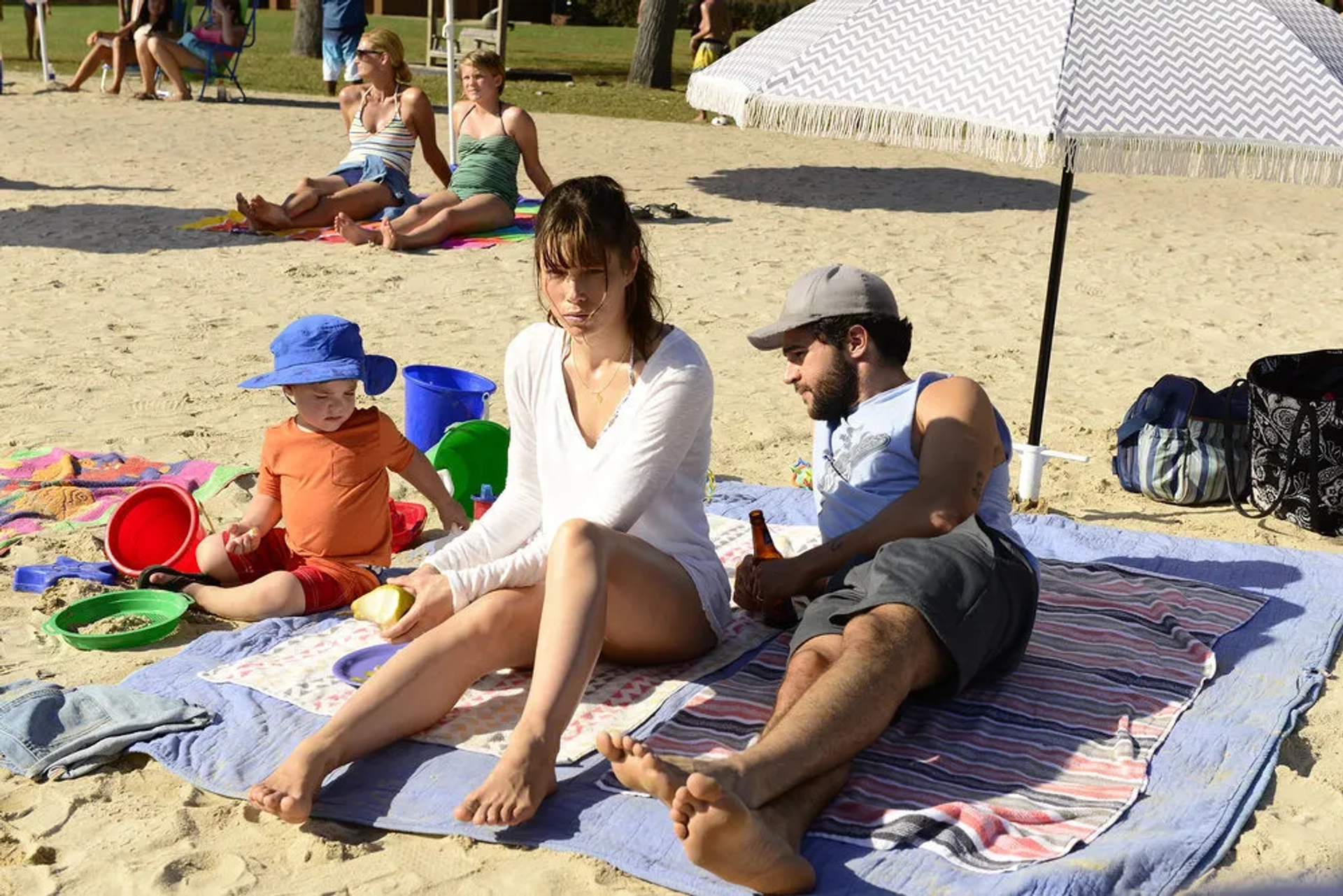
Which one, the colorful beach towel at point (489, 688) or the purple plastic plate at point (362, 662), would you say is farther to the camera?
the purple plastic plate at point (362, 662)

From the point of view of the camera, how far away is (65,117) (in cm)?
1445

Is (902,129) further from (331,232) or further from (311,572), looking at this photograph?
(331,232)

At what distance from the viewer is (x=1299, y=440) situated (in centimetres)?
486

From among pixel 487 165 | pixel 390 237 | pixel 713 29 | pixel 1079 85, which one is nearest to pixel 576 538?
pixel 1079 85

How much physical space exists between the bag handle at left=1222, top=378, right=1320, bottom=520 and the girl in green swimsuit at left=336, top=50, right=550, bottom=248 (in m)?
5.10

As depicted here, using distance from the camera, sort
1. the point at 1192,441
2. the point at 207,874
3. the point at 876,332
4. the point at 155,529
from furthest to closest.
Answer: the point at 1192,441 → the point at 155,529 → the point at 876,332 → the point at 207,874

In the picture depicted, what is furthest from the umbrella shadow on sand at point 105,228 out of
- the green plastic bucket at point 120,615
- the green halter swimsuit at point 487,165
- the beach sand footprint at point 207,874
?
the beach sand footprint at point 207,874

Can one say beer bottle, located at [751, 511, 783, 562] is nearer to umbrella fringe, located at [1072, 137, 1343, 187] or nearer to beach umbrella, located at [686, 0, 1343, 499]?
→ beach umbrella, located at [686, 0, 1343, 499]

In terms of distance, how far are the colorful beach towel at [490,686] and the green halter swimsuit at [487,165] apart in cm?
596

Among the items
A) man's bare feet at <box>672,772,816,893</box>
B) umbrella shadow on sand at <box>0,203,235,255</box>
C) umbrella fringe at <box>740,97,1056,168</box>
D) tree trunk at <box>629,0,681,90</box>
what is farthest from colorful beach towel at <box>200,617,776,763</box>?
tree trunk at <box>629,0,681,90</box>

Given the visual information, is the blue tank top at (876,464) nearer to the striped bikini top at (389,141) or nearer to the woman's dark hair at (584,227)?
the woman's dark hair at (584,227)

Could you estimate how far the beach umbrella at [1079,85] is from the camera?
404 centimetres

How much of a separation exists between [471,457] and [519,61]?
2135 cm

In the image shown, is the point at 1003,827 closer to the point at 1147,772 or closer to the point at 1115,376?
the point at 1147,772
